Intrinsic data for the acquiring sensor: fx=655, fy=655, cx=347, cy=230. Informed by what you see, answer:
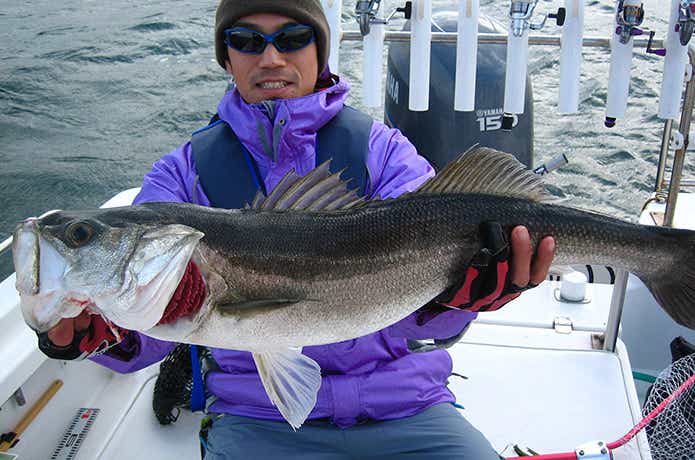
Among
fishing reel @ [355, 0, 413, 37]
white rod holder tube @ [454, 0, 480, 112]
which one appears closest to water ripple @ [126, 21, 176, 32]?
fishing reel @ [355, 0, 413, 37]

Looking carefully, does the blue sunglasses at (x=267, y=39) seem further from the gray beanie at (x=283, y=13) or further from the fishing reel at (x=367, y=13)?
the fishing reel at (x=367, y=13)

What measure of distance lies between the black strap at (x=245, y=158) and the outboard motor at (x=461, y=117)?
1964 millimetres

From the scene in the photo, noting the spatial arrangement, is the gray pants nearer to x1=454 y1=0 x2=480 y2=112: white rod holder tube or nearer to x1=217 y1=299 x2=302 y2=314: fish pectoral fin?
x1=217 y1=299 x2=302 y2=314: fish pectoral fin

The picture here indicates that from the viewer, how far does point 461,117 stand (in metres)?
4.63

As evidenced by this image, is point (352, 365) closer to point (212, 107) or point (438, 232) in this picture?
point (438, 232)

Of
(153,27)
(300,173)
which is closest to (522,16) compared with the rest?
(300,173)

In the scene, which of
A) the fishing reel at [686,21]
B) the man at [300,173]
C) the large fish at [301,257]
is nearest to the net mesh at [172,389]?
the man at [300,173]

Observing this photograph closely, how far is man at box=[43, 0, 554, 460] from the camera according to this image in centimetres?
251

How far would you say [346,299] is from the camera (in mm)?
2021

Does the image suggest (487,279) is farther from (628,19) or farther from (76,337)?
(628,19)

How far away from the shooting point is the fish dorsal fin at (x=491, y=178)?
7.07 ft

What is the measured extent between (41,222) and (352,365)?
1317 mm

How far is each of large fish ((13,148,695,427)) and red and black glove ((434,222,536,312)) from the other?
0.14 ft

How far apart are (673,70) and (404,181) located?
1808mm
